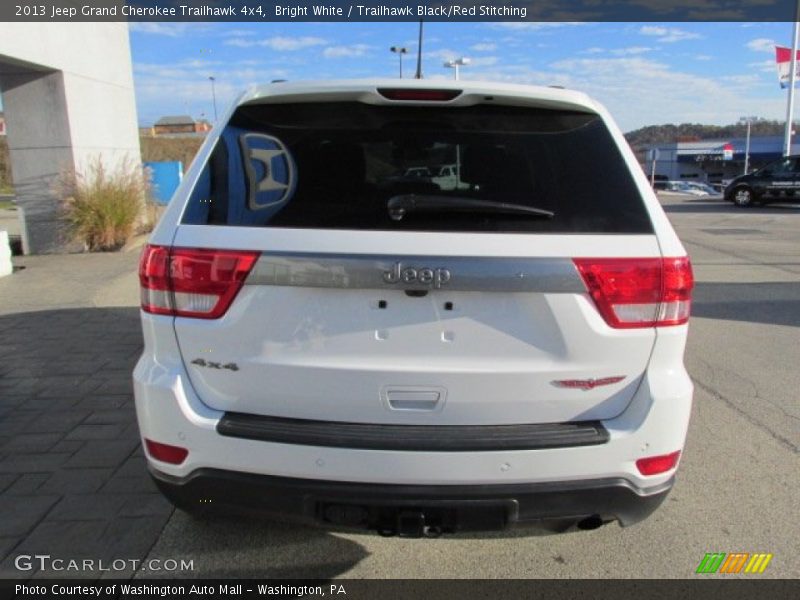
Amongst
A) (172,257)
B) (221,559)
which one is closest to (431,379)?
(172,257)

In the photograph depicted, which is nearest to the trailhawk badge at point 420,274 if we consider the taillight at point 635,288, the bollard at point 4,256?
the taillight at point 635,288

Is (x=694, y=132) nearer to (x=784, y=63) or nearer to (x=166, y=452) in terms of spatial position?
(x=784, y=63)

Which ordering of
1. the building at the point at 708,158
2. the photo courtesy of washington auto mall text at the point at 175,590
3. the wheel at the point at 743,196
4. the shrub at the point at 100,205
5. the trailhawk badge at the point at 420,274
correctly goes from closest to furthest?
the trailhawk badge at the point at 420,274
the photo courtesy of washington auto mall text at the point at 175,590
the shrub at the point at 100,205
the wheel at the point at 743,196
the building at the point at 708,158

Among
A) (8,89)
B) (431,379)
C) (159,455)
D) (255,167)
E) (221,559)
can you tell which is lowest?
(221,559)

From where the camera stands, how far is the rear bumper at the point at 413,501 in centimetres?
216

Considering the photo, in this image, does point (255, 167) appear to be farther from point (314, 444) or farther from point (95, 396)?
point (95, 396)

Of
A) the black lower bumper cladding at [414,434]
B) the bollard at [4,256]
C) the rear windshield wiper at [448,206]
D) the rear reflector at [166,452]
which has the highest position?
the rear windshield wiper at [448,206]

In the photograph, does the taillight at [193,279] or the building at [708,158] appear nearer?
the taillight at [193,279]

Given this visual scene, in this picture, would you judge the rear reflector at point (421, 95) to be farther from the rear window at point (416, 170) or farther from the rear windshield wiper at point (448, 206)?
the rear windshield wiper at point (448, 206)

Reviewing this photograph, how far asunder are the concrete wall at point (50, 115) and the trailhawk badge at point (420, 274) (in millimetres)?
9932

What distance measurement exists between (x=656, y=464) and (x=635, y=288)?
64 centimetres

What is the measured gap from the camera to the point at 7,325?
255 inches

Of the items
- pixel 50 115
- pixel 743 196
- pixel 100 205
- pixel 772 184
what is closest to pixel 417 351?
pixel 100 205

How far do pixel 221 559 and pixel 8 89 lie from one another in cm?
1058
